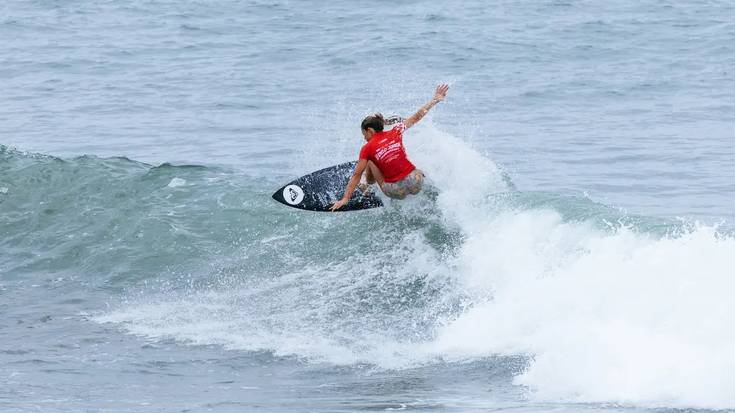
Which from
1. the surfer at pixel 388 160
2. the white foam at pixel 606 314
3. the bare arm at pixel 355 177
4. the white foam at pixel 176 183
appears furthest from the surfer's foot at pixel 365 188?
the white foam at pixel 176 183

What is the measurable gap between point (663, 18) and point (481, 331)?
25785 millimetres

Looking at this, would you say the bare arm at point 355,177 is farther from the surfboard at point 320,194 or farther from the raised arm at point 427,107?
the surfboard at point 320,194

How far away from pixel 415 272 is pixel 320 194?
77.0 inches

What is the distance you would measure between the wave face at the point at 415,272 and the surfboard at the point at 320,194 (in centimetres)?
37

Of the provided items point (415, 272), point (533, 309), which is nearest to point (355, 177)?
point (415, 272)

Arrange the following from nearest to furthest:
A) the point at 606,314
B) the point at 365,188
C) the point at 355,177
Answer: the point at 606,314
the point at 355,177
the point at 365,188

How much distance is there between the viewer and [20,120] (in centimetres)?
2455

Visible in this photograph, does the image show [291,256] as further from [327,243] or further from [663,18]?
[663,18]

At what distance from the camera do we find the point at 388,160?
13336 millimetres

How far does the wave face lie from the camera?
32.1 feet

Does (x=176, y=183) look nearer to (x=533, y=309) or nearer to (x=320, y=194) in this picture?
(x=320, y=194)

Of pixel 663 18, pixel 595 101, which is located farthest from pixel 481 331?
pixel 663 18

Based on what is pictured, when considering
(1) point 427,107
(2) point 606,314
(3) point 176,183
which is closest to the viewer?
(2) point 606,314

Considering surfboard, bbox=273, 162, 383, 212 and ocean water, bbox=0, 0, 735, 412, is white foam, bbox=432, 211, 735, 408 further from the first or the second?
surfboard, bbox=273, 162, 383, 212
